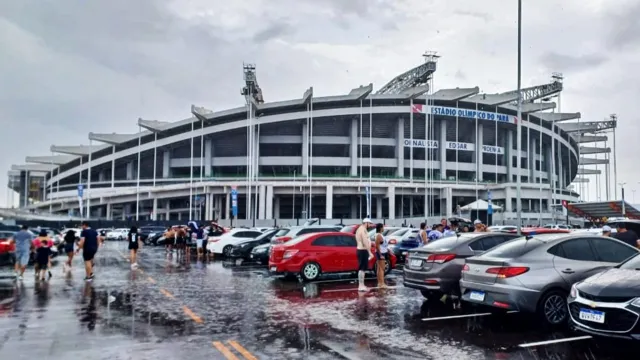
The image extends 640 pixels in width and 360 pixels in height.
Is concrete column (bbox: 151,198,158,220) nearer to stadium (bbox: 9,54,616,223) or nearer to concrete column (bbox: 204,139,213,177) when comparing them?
stadium (bbox: 9,54,616,223)

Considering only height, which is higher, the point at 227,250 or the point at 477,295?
the point at 477,295

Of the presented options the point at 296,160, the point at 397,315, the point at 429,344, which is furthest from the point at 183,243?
the point at 296,160

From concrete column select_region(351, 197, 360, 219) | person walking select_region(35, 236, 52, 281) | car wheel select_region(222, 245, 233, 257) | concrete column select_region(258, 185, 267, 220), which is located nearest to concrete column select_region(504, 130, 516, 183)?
concrete column select_region(351, 197, 360, 219)

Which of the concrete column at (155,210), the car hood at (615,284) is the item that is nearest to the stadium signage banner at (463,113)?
the concrete column at (155,210)

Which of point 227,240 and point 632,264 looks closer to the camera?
point 632,264

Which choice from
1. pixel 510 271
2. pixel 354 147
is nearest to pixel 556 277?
pixel 510 271

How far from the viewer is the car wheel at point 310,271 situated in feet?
50.6

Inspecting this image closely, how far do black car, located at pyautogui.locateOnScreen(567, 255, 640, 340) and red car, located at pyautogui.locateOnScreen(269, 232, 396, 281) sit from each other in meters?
8.77

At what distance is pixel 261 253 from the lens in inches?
853

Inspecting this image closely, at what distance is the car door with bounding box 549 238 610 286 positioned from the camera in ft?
29.5

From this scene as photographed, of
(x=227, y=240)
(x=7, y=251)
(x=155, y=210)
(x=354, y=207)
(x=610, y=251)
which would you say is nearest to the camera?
(x=610, y=251)

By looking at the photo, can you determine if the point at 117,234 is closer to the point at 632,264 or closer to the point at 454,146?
the point at 454,146

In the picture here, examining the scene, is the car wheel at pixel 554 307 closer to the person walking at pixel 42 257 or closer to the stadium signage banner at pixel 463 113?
the person walking at pixel 42 257

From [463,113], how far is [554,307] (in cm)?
6302
